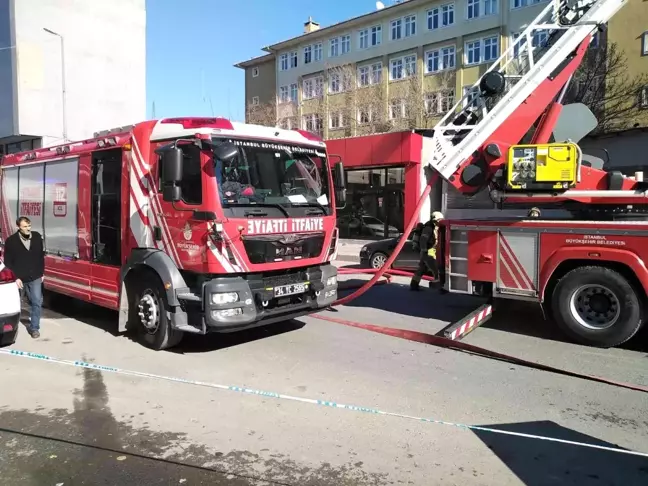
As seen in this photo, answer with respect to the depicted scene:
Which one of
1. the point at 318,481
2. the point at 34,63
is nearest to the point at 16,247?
the point at 318,481

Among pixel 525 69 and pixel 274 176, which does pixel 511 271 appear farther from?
pixel 274 176

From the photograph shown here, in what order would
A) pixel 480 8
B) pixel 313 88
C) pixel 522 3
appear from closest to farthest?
pixel 522 3 < pixel 480 8 < pixel 313 88

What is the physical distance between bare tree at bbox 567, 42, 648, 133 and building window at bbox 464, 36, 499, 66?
32.6 feet

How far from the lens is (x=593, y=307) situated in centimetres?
661

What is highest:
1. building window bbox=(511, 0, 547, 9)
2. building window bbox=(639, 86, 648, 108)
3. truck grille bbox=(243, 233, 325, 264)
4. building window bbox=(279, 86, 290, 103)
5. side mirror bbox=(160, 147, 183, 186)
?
building window bbox=(511, 0, 547, 9)

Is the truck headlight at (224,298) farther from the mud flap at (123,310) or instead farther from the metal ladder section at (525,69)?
the metal ladder section at (525,69)

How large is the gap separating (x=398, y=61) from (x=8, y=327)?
121ft

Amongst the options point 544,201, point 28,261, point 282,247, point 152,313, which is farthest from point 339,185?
point 28,261

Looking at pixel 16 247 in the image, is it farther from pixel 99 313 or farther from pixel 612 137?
pixel 612 137

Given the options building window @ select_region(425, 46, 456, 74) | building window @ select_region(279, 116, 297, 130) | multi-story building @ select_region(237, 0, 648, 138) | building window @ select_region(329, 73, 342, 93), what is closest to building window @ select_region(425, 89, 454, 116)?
multi-story building @ select_region(237, 0, 648, 138)

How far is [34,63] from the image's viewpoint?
31688mm

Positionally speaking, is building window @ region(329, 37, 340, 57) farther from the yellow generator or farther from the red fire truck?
the yellow generator

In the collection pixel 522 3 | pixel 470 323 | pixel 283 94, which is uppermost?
pixel 522 3

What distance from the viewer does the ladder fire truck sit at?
641 cm
